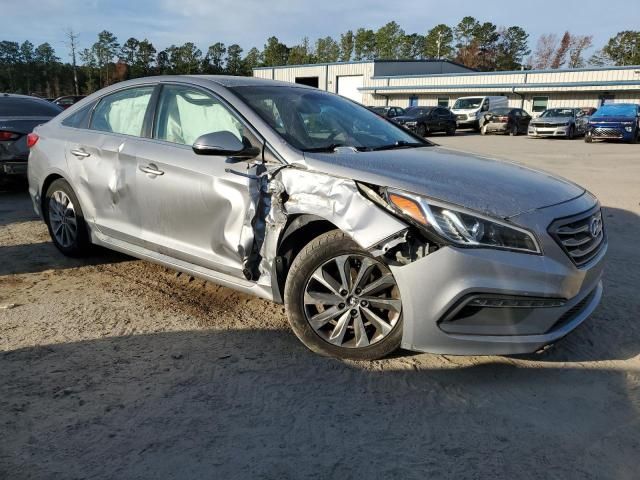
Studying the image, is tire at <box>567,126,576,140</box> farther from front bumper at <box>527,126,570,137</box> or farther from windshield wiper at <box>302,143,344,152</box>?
windshield wiper at <box>302,143,344,152</box>

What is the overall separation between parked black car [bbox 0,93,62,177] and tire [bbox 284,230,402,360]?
6584 millimetres

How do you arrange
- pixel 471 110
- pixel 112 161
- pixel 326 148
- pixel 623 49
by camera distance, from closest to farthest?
pixel 326 148 < pixel 112 161 < pixel 471 110 < pixel 623 49

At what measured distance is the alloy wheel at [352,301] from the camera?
116 inches

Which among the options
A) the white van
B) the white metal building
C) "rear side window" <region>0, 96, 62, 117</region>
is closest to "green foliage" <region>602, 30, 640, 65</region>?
the white metal building

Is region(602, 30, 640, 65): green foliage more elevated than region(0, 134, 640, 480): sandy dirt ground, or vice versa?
region(602, 30, 640, 65): green foliage

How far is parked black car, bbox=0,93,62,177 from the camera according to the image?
786 cm

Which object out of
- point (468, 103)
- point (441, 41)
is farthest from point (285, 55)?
point (468, 103)

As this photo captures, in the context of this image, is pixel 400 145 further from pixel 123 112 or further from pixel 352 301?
pixel 123 112

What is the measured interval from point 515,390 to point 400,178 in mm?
1307

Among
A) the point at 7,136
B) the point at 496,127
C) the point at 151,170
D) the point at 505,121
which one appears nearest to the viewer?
the point at 151,170

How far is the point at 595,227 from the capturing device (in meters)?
3.22

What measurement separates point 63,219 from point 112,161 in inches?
42.2

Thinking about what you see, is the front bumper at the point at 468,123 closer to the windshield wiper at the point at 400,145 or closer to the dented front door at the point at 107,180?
the windshield wiper at the point at 400,145

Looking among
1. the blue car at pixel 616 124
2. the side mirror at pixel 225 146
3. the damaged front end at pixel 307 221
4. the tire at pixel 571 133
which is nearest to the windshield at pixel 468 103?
the tire at pixel 571 133
